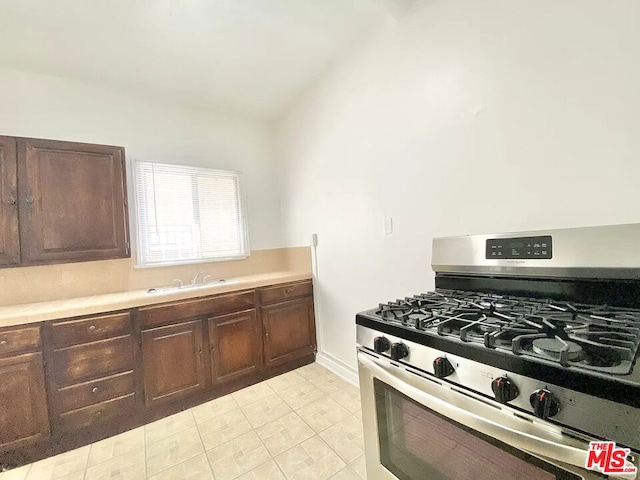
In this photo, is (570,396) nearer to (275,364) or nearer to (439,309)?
(439,309)

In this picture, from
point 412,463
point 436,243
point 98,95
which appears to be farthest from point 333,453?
point 98,95

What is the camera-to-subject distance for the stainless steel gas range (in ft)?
2.01

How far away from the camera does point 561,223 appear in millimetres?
1212

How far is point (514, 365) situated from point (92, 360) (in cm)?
234

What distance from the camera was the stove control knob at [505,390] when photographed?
0.72 metres

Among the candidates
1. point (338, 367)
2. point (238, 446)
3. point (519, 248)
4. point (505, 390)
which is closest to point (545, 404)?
point (505, 390)

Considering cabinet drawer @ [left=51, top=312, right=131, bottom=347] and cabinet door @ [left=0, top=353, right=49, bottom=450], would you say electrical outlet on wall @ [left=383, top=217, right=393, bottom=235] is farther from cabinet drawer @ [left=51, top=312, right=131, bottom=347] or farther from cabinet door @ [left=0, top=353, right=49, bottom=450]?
cabinet door @ [left=0, top=353, right=49, bottom=450]

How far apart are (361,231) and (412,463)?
1.50m

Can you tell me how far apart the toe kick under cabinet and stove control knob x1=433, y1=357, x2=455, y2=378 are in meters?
1.89

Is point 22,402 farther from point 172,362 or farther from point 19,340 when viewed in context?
point 172,362

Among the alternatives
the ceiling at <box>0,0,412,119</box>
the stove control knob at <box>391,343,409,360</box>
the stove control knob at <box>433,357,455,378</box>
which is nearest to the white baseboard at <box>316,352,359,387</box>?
the stove control knob at <box>391,343,409,360</box>

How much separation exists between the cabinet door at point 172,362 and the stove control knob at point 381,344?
1.64 metres

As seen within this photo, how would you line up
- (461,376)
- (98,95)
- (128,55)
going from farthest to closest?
(98,95) → (128,55) → (461,376)

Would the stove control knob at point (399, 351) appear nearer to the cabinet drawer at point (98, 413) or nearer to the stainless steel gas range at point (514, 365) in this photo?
the stainless steel gas range at point (514, 365)
